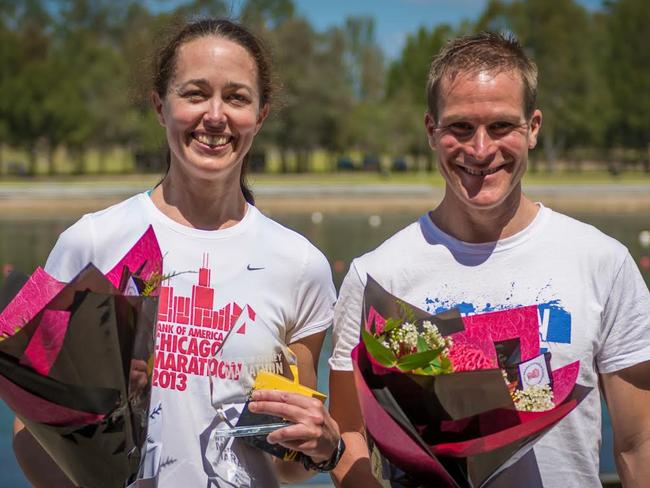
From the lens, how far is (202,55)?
2562mm

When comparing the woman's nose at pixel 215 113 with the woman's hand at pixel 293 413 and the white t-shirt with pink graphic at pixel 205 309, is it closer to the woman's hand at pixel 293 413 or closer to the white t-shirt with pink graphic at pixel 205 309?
the white t-shirt with pink graphic at pixel 205 309

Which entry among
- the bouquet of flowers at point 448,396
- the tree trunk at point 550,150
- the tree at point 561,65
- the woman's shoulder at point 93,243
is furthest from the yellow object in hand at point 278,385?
the tree trunk at point 550,150

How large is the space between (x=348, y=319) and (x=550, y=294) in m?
0.53

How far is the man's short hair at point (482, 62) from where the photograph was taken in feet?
7.98

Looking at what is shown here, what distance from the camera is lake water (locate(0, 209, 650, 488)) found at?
52.9 feet

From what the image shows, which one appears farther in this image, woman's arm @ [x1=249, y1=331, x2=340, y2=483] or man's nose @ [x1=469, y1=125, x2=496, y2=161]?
man's nose @ [x1=469, y1=125, x2=496, y2=161]

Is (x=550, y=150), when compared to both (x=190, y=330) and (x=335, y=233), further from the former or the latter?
(x=190, y=330)

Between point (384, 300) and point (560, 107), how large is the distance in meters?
51.7

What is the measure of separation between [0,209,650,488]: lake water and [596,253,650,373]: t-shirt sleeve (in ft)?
35.4

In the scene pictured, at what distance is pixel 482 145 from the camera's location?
2393 mm

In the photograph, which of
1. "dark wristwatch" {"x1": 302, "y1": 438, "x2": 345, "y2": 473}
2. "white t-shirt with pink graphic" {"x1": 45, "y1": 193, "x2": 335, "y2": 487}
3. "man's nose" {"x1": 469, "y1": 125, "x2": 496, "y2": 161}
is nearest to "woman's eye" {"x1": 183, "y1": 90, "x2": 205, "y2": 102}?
"white t-shirt with pink graphic" {"x1": 45, "y1": 193, "x2": 335, "y2": 487}

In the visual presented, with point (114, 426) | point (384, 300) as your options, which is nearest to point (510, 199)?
point (384, 300)

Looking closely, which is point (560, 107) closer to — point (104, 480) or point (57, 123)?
point (57, 123)

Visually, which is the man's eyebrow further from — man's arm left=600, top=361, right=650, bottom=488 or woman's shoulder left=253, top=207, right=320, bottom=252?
man's arm left=600, top=361, right=650, bottom=488
